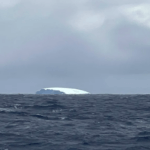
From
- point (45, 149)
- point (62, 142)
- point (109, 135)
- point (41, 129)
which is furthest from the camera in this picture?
point (41, 129)

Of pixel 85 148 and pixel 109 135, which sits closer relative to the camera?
pixel 85 148

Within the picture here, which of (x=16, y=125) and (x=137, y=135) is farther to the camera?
(x=16, y=125)

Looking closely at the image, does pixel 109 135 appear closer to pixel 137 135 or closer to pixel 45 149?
pixel 137 135

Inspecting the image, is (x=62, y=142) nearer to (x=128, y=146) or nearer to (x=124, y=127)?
(x=128, y=146)

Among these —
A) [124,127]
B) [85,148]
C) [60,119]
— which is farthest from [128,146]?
[60,119]

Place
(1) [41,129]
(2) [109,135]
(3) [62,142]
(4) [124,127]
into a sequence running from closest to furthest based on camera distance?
(3) [62,142], (2) [109,135], (1) [41,129], (4) [124,127]

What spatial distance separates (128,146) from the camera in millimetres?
21594

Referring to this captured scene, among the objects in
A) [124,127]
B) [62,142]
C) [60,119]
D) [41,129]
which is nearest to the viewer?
[62,142]

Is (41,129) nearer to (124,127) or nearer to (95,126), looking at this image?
(95,126)

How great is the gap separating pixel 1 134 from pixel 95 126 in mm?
7541

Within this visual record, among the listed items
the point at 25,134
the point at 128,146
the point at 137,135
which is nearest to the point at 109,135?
the point at 137,135

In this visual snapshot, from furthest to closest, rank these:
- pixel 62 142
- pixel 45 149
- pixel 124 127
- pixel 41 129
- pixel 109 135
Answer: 1. pixel 124 127
2. pixel 41 129
3. pixel 109 135
4. pixel 62 142
5. pixel 45 149

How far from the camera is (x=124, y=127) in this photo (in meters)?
29.4

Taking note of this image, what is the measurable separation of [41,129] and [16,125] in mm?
3132
